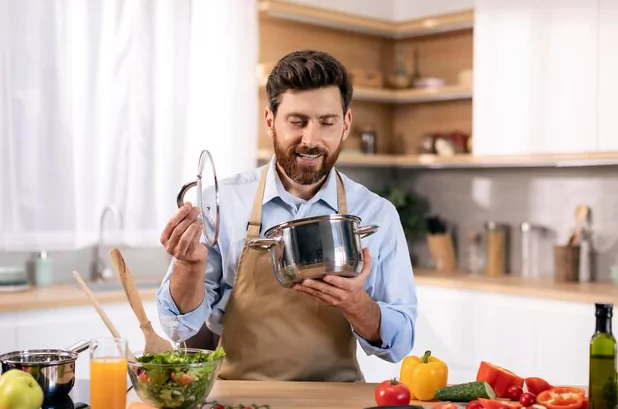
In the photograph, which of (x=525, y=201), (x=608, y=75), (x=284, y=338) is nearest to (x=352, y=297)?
(x=284, y=338)

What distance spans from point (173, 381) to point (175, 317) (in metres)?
0.50

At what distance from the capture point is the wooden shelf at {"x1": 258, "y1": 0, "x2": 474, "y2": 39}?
15.9 feet

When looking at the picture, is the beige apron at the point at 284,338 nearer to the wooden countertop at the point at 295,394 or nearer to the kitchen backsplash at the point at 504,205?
the wooden countertop at the point at 295,394

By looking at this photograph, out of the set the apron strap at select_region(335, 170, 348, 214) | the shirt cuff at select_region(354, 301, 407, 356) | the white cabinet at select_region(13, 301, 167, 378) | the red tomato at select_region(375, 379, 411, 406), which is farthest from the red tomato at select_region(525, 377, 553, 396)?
the white cabinet at select_region(13, 301, 167, 378)

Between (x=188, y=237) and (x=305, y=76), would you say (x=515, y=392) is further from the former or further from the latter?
(x=305, y=76)

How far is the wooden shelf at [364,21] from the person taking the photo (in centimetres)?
484

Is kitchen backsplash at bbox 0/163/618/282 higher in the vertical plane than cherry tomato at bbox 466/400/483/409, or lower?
higher

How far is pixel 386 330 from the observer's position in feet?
7.95

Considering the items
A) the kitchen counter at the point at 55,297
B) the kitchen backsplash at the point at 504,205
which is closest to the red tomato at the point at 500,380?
the kitchen counter at the point at 55,297

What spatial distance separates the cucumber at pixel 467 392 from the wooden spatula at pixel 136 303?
661mm

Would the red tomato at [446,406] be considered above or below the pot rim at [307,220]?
below

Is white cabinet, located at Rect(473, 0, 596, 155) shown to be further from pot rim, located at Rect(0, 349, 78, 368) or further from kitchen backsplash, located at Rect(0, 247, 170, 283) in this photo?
pot rim, located at Rect(0, 349, 78, 368)

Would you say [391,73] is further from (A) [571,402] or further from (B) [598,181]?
(A) [571,402]

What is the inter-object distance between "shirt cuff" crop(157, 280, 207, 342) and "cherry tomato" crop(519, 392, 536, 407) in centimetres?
87
